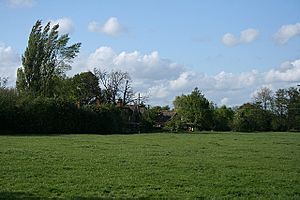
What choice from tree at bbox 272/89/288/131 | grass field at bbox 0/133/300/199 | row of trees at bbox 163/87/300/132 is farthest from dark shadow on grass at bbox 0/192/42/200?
tree at bbox 272/89/288/131

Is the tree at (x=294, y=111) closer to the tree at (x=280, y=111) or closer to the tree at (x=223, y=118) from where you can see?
the tree at (x=280, y=111)

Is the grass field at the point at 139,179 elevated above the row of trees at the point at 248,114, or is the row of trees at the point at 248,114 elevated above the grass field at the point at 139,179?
the row of trees at the point at 248,114

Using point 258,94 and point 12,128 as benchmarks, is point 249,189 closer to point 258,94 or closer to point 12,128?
point 12,128

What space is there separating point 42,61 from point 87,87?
3238 cm

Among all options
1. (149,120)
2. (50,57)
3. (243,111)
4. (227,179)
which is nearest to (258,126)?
(243,111)

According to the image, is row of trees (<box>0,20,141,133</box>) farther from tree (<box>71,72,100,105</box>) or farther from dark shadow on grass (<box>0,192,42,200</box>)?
dark shadow on grass (<box>0,192,42,200</box>)

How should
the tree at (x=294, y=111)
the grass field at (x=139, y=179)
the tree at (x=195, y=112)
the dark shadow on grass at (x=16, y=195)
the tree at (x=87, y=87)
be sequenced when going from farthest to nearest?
the tree at (x=294, y=111) → the tree at (x=195, y=112) → the tree at (x=87, y=87) → the grass field at (x=139, y=179) → the dark shadow on grass at (x=16, y=195)

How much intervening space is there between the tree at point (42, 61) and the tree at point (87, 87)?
86.5 feet

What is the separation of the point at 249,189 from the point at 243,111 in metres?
102

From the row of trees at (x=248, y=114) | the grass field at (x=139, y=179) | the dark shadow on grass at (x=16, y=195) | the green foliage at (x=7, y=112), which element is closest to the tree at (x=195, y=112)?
the row of trees at (x=248, y=114)

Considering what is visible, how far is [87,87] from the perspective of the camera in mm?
100125

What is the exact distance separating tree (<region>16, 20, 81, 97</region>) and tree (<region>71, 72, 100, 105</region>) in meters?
26.4

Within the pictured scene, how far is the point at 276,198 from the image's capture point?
1264 centimetres

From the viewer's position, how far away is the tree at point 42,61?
6694 centimetres
